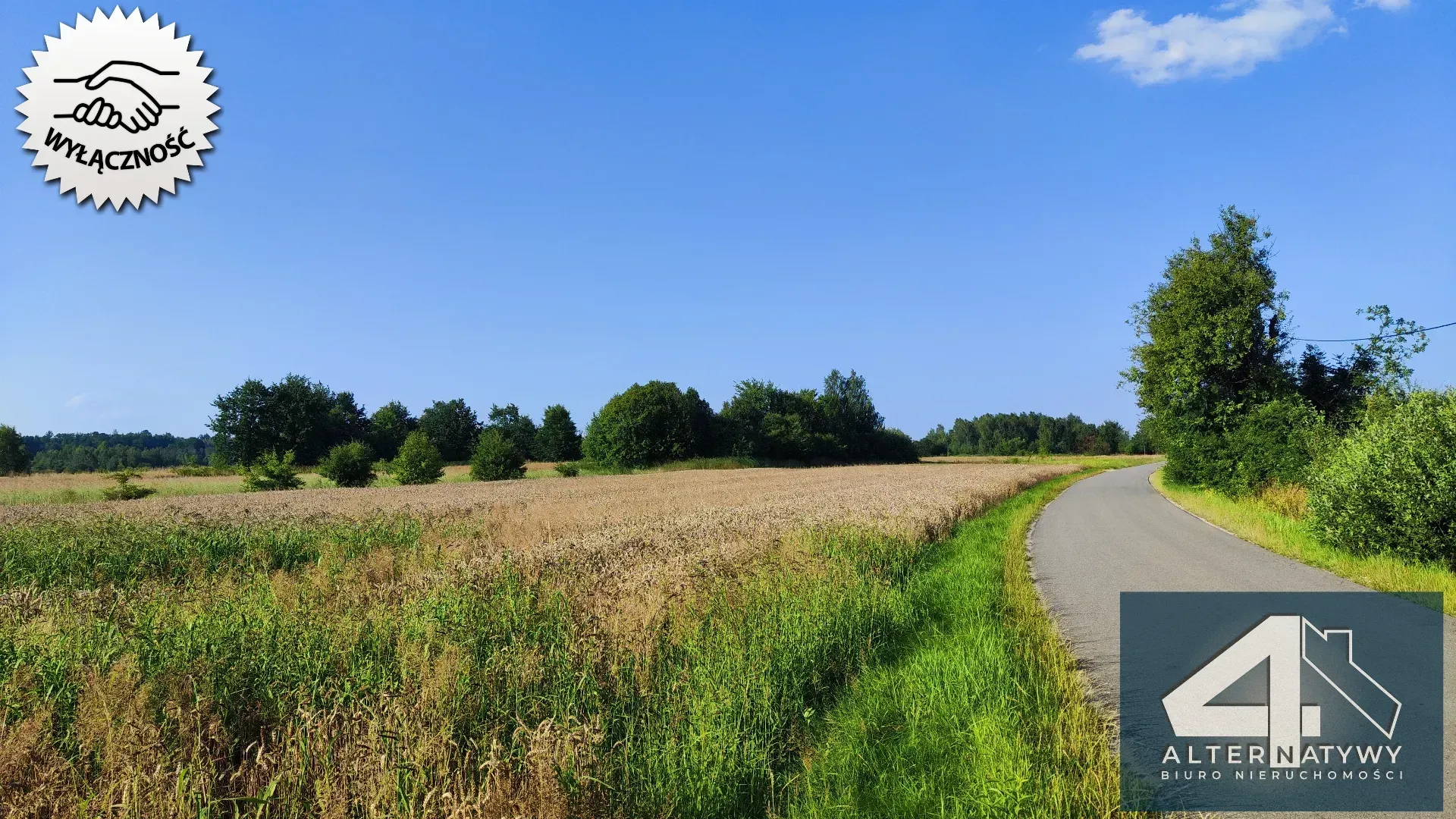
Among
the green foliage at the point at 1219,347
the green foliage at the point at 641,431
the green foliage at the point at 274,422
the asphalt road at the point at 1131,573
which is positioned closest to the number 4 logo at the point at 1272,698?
the asphalt road at the point at 1131,573

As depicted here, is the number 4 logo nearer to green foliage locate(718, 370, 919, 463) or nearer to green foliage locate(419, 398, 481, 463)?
green foliage locate(718, 370, 919, 463)

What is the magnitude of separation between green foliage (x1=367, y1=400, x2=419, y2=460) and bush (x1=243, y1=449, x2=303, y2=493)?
56757 mm

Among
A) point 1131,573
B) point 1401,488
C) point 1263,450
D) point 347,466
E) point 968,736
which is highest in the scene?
point 1263,450

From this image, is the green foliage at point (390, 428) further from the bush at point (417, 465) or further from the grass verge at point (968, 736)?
the grass verge at point (968, 736)

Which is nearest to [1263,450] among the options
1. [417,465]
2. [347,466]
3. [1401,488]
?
[1401,488]

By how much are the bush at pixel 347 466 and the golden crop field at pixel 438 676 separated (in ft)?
104

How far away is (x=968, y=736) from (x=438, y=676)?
351 centimetres

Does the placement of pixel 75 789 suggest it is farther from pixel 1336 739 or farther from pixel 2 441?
pixel 2 441

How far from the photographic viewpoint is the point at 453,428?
99438 mm

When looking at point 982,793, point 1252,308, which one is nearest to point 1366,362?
point 1252,308

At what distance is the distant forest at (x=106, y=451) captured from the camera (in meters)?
94.8

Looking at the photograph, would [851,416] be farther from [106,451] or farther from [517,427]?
[106,451]

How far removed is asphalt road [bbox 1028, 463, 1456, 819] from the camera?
628 centimetres

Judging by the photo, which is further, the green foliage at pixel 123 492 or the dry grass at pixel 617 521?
the green foliage at pixel 123 492
